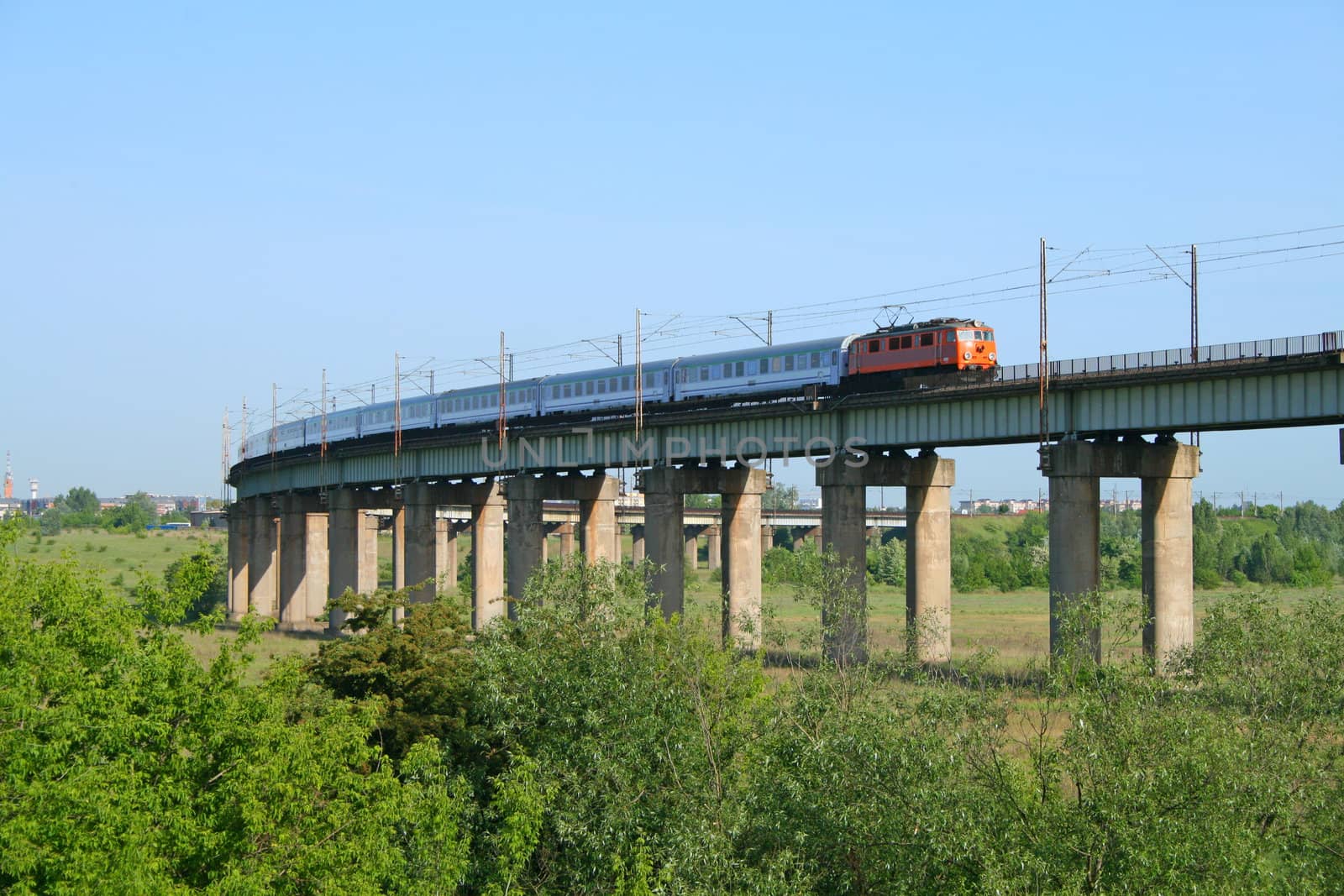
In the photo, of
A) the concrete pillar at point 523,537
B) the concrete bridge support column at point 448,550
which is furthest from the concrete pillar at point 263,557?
the concrete pillar at point 523,537

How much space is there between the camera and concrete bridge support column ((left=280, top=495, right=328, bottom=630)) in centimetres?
11350

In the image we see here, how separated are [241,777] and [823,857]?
11.3 meters

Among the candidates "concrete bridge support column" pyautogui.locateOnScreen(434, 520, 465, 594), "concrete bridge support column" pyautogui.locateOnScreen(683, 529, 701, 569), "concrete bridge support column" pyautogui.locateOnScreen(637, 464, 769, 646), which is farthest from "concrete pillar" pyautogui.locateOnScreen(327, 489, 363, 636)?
"concrete bridge support column" pyautogui.locateOnScreen(683, 529, 701, 569)

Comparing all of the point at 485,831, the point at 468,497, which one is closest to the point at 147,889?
the point at 485,831

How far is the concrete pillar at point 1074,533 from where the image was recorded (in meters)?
53.6

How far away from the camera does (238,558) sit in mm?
137875

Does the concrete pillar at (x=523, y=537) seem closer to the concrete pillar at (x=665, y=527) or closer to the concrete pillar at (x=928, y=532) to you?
the concrete pillar at (x=665, y=527)

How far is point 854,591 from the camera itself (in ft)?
115

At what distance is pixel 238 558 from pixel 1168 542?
104502 millimetres

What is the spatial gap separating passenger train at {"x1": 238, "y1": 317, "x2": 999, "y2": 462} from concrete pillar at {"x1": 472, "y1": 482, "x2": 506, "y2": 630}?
17.7 feet

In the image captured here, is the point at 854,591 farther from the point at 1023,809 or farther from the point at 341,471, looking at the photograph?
the point at 341,471

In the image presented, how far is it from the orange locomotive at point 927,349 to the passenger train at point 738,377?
4 cm

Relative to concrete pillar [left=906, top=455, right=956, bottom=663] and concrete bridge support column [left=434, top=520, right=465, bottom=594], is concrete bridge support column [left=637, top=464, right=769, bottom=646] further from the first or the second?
concrete bridge support column [left=434, top=520, right=465, bottom=594]

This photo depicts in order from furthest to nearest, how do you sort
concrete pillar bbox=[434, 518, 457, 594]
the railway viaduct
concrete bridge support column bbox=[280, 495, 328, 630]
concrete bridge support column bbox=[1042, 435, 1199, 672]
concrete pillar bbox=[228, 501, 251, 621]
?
concrete pillar bbox=[434, 518, 457, 594]
concrete pillar bbox=[228, 501, 251, 621]
concrete bridge support column bbox=[280, 495, 328, 630]
concrete bridge support column bbox=[1042, 435, 1199, 672]
the railway viaduct
